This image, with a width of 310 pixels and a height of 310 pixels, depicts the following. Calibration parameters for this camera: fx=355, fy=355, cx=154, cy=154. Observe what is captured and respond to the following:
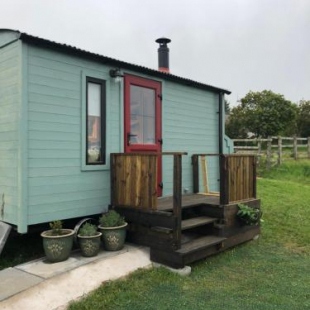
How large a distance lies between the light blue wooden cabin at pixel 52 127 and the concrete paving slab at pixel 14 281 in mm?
518

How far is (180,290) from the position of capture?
13.2 ft

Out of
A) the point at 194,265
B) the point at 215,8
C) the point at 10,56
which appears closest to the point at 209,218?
the point at 194,265

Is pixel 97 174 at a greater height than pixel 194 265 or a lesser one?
greater

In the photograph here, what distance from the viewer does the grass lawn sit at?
3662 mm

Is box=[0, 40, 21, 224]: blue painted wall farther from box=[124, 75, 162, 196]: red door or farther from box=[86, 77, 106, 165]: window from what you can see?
box=[124, 75, 162, 196]: red door

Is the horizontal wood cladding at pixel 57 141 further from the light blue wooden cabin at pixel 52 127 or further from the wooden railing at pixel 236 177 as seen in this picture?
the wooden railing at pixel 236 177

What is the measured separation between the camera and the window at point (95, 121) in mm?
5172

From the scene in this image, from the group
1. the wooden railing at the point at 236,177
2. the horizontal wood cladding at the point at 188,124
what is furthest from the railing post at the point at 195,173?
the wooden railing at the point at 236,177

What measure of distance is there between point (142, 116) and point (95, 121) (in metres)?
0.99

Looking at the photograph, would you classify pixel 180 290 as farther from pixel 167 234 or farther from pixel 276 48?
pixel 276 48

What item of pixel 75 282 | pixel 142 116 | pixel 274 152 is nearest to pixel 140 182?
pixel 142 116

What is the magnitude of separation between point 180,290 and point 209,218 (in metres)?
1.69

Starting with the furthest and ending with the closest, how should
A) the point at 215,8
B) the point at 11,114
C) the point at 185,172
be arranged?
the point at 215,8 → the point at 185,172 → the point at 11,114

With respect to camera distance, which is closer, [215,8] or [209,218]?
[209,218]
